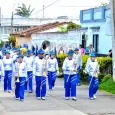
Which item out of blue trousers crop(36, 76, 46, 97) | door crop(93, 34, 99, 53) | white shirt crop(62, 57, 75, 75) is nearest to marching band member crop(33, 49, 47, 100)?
blue trousers crop(36, 76, 46, 97)

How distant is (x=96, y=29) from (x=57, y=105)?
17.6 meters

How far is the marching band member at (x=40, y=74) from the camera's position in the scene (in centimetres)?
1487

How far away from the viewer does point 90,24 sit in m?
32.2

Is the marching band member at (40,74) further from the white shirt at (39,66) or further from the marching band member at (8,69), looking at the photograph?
the marching band member at (8,69)

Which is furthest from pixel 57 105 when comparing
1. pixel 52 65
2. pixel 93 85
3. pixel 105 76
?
pixel 105 76

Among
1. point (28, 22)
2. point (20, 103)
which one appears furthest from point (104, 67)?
point (28, 22)

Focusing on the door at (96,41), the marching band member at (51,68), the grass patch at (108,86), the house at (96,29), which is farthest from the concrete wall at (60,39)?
the marching band member at (51,68)

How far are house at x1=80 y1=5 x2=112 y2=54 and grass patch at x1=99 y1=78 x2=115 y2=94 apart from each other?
9552 millimetres

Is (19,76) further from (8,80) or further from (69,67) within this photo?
(8,80)

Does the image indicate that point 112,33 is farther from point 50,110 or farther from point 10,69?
point 50,110

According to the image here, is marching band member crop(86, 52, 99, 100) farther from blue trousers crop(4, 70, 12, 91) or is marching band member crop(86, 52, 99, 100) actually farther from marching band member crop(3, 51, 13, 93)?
blue trousers crop(4, 70, 12, 91)

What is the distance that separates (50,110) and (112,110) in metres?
1.83

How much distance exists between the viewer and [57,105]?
1354 centimetres

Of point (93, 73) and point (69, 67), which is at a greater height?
point (69, 67)
